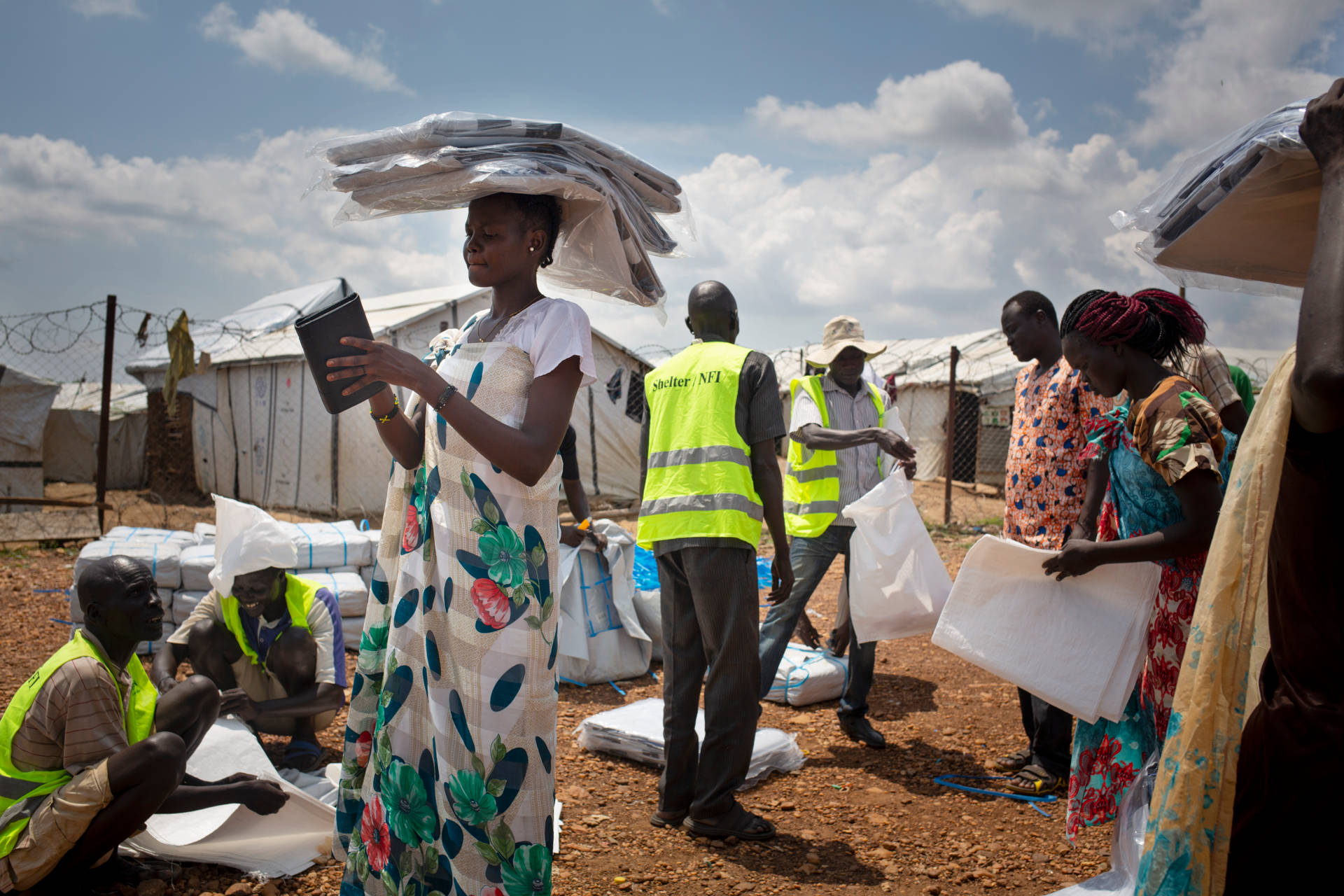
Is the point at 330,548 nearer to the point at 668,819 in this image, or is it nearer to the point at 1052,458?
the point at 668,819

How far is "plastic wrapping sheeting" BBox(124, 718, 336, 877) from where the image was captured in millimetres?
2771

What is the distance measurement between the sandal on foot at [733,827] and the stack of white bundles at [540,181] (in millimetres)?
1835

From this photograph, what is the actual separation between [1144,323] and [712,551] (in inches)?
59.3

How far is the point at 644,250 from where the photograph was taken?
2.29 m

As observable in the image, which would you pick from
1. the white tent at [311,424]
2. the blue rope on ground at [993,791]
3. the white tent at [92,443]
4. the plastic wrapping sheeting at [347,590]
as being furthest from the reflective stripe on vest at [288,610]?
the white tent at [92,443]

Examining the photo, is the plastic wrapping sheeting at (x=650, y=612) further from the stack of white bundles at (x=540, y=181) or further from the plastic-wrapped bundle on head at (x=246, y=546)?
the stack of white bundles at (x=540, y=181)

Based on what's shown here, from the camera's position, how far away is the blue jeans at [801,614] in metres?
3.96

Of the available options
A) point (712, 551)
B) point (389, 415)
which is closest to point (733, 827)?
point (712, 551)

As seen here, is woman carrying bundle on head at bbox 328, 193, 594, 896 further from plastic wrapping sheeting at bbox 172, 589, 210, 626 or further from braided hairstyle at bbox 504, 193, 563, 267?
plastic wrapping sheeting at bbox 172, 589, 210, 626

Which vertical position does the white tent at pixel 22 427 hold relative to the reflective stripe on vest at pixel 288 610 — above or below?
above

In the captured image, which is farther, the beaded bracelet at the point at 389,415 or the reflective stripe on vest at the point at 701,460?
the reflective stripe on vest at the point at 701,460

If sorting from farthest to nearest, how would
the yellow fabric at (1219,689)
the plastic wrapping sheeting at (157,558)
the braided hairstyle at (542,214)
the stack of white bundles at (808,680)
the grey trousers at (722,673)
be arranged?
the plastic wrapping sheeting at (157,558) < the stack of white bundles at (808,680) < the grey trousers at (722,673) < the braided hairstyle at (542,214) < the yellow fabric at (1219,689)

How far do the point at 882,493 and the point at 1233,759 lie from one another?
2485 mm

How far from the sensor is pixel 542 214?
2076 mm
